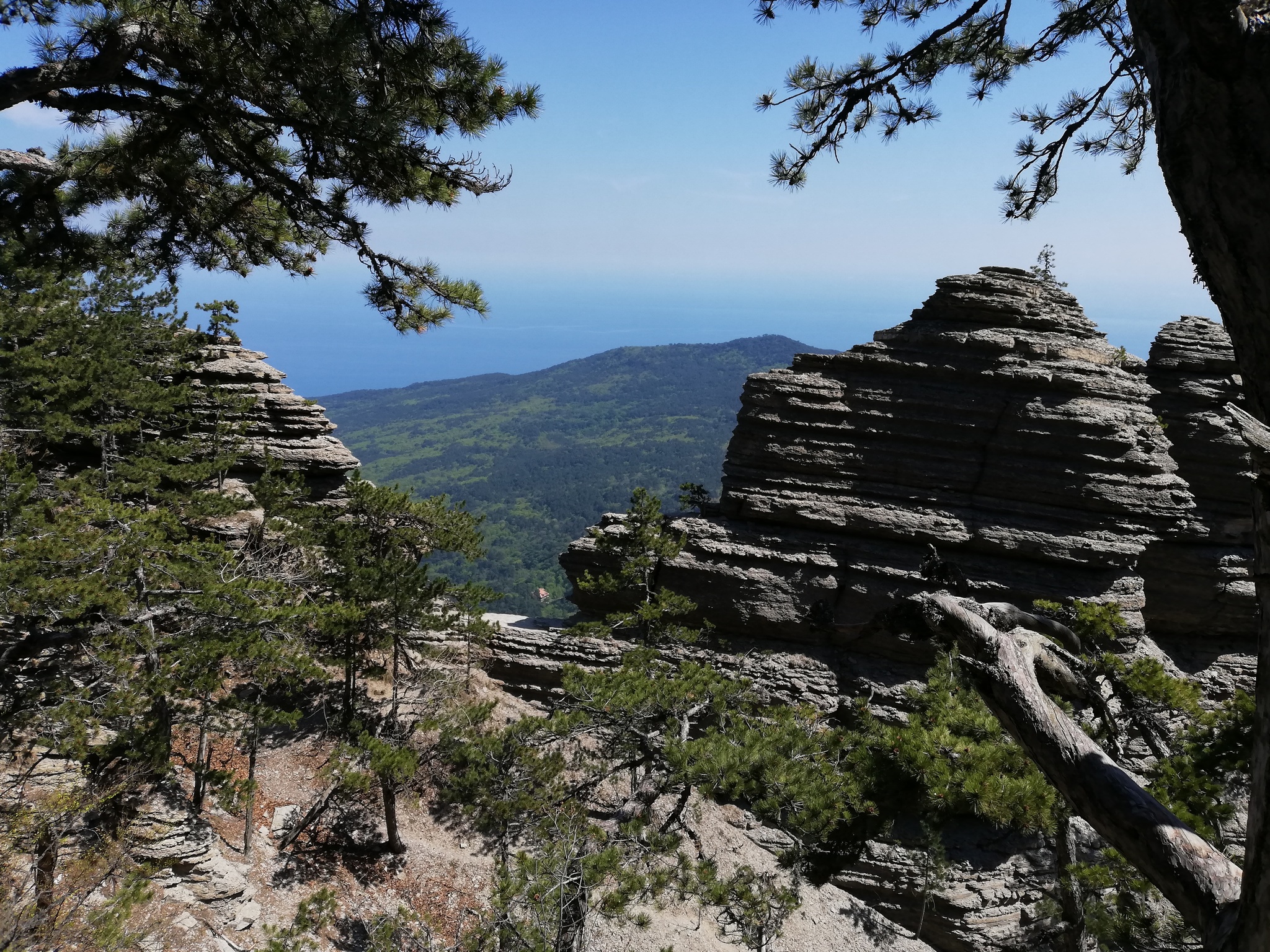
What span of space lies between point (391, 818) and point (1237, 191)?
15.2m

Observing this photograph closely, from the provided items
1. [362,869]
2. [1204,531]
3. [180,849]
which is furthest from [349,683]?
[1204,531]

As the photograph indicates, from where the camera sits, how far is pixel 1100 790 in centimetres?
301

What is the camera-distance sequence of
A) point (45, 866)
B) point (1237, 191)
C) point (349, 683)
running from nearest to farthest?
point (1237, 191)
point (45, 866)
point (349, 683)

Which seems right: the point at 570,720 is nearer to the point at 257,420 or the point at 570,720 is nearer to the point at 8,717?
the point at 8,717

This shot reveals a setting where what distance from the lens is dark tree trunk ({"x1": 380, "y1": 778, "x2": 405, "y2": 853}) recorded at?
43.9 ft

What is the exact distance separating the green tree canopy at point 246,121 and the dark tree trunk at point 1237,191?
191 inches

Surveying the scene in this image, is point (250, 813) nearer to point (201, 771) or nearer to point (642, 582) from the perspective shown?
point (201, 771)

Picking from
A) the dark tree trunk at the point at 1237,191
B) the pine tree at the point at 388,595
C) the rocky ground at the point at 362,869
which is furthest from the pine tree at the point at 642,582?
the dark tree trunk at the point at 1237,191

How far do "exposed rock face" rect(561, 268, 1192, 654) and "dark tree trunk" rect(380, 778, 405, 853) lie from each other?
7.61 m

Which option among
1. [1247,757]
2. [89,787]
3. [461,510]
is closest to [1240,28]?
[1247,757]

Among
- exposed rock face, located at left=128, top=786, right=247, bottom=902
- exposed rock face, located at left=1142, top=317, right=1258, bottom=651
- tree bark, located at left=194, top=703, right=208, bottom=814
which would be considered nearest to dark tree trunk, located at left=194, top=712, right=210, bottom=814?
tree bark, located at left=194, top=703, right=208, bottom=814

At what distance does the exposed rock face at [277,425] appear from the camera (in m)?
19.0

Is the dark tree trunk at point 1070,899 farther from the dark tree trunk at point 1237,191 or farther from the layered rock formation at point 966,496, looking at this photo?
the dark tree trunk at point 1237,191

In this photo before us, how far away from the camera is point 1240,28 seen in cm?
226
